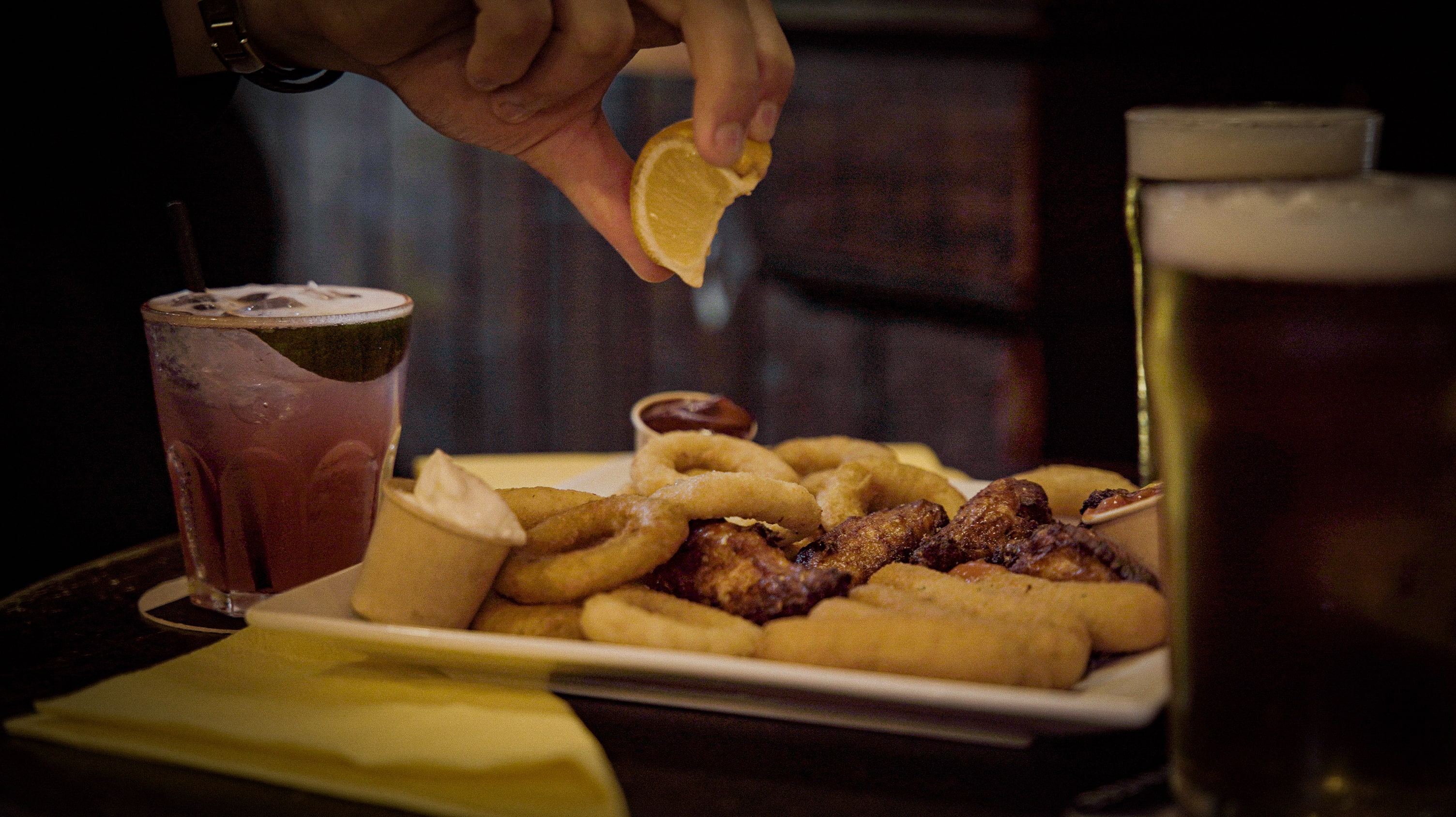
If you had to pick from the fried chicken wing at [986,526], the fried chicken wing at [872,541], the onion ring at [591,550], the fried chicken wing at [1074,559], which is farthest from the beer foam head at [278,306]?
the fried chicken wing at [1074,559]

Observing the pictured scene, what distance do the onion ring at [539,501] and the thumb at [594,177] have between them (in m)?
0.52

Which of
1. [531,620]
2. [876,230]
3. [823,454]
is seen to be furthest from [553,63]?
[876,230]

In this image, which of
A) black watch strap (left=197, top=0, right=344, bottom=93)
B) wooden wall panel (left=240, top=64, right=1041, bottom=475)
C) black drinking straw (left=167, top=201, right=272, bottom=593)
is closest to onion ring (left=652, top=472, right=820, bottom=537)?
black drinking straw (left=167, top=201, right=272, bottom=593)

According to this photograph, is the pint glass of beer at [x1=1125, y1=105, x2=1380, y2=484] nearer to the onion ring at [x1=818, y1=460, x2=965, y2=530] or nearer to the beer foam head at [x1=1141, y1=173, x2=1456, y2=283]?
the beer foam head at [x1=1141, y1=173, x2=1456, y2=283]

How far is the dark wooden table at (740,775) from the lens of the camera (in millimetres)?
1070

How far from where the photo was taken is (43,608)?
1.71 m

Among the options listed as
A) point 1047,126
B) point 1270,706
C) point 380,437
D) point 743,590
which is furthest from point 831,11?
point 1270,706

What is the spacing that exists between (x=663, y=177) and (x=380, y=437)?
668 millimetres

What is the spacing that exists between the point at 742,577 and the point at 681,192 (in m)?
0.83

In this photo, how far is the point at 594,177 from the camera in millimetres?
2064

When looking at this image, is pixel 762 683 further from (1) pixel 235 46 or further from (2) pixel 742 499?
(1) pixel 235 46

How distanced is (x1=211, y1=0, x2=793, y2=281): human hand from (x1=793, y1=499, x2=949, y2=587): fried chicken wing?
602 mm

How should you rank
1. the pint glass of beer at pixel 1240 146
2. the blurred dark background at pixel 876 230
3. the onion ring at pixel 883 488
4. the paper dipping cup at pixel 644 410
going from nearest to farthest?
the pint glass of beer at pixel 1240 146 < the onion ring at pixel 883 488 < the paper dipping cup at pixel 644 410 < the blurred dark background at pixel 876 230

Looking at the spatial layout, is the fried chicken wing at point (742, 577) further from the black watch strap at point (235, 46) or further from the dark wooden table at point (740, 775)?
the black watch strap at point (235, 46)
